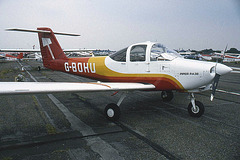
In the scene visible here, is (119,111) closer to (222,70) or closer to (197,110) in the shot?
(197,110)

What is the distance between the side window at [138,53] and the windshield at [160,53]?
1.00 ft

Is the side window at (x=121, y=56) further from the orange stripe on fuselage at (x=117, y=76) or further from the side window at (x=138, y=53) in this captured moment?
the orange stripe on fuselage at (x=117, y=76)

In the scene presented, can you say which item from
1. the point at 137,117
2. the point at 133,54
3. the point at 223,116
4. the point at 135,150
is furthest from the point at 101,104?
the point at 223,116

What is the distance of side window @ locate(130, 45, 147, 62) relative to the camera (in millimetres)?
5938

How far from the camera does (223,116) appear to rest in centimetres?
574

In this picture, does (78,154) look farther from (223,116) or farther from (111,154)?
(223,116)

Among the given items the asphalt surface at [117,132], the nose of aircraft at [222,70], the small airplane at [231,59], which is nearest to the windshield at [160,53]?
the nose of aircraft at [222,70]

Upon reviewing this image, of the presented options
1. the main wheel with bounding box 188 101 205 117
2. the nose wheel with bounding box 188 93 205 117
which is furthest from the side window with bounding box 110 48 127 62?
the main wheel with bounding box 188 101 205 117

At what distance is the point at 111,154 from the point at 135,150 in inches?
19.9

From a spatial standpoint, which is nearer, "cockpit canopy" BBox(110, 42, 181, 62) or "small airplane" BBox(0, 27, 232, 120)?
"small airplane" BBox(0, 27, 232, 120)

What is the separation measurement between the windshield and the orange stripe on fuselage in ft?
1.88

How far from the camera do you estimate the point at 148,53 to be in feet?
19.1

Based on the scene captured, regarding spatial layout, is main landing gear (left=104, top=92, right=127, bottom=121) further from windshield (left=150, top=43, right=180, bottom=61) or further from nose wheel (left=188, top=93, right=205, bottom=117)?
nose wheel (left=188, top=93, right=205, bottom=117)

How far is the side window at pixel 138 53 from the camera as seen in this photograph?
594cm
